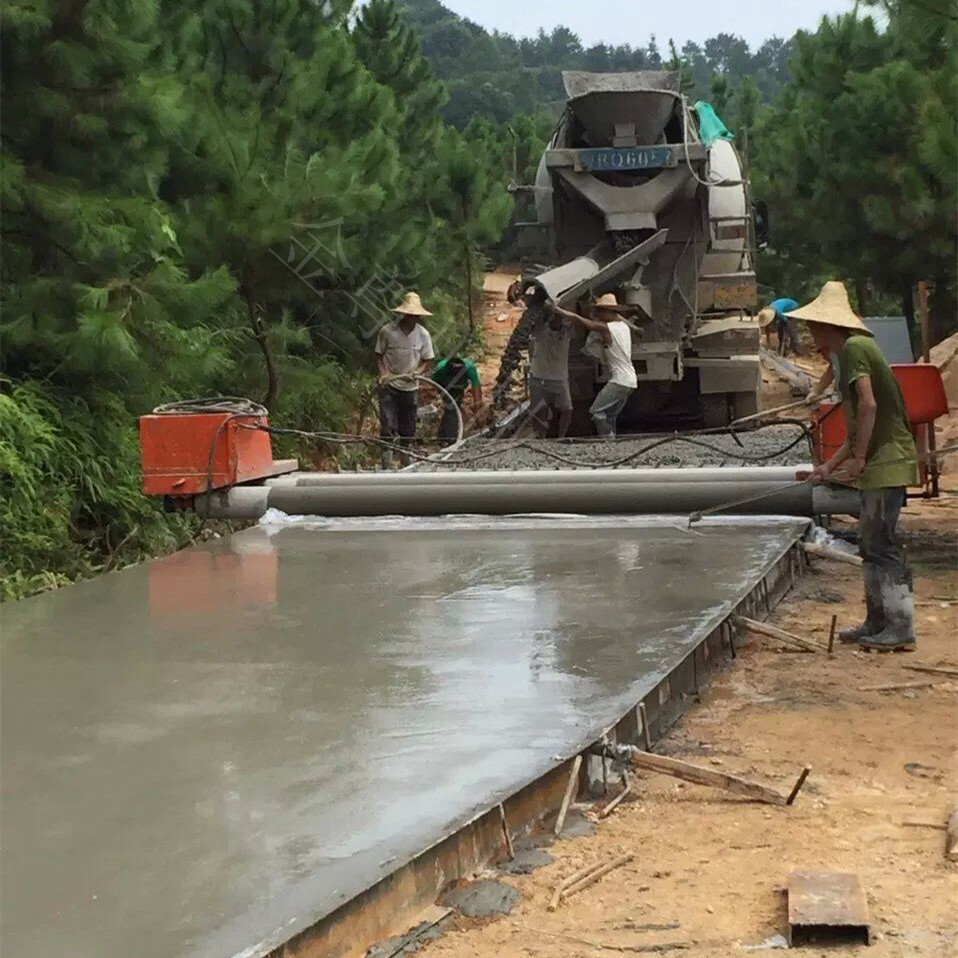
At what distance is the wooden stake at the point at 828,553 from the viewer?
582 cm

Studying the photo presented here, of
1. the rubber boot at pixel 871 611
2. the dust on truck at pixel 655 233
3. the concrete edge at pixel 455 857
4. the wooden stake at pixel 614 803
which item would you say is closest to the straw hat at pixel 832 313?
the rubber boot at pixel 871 611

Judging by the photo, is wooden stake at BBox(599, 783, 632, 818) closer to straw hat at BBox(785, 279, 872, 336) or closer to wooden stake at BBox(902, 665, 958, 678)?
wooden stake at BBox(902, 665, 958, 678)

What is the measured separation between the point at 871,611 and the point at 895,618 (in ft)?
0.36

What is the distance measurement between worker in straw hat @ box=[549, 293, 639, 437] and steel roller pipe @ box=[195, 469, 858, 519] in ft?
9.55

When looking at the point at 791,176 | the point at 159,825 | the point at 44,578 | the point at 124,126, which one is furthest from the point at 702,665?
the point at 791,176

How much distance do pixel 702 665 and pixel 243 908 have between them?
2.18m

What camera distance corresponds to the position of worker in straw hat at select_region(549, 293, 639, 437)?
31.3 ft

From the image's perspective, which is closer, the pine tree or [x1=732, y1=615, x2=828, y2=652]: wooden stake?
[x1=732, y1=615, x2=828, y2=652]: wooden stake

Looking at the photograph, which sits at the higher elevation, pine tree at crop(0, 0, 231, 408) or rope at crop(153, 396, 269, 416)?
pine tree at crop(0, 0, 231, 408)

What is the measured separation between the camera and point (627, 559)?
18.6 feet

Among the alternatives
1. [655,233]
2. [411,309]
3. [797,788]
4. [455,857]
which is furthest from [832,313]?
[655,233]

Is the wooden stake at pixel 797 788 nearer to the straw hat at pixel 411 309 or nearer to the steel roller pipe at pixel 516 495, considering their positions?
the steel roller pipe at pixel 516 495

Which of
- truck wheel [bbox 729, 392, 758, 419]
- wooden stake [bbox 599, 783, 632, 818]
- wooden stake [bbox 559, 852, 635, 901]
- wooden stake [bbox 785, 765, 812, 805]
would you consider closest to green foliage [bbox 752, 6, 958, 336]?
truck wheel [bbox 729, 392, 758, 419]

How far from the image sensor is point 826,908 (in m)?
2.59
